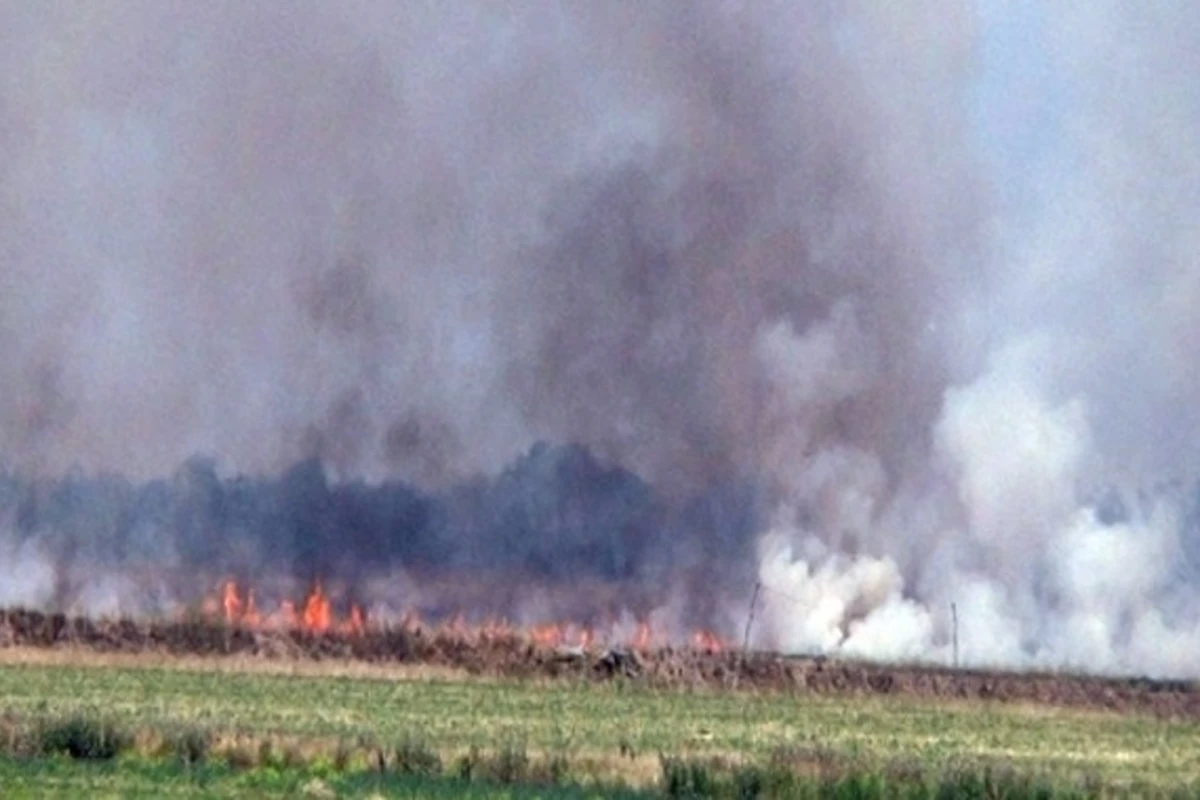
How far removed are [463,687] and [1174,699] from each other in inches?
1141

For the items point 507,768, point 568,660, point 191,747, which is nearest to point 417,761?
point 507,768

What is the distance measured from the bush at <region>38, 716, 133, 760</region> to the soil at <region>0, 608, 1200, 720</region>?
38.0 meters

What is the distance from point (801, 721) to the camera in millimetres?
70125

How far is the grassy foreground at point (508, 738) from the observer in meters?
45.0

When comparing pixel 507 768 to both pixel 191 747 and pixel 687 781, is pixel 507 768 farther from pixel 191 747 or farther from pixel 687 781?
pixel 191 747

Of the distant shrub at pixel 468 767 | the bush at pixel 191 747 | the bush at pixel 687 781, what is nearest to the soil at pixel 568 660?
the distant shrub at pixel 468 767

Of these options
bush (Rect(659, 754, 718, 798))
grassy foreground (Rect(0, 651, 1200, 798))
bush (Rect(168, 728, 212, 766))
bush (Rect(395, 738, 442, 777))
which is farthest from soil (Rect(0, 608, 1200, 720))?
bush (Rect(659, 754, 718, 798))

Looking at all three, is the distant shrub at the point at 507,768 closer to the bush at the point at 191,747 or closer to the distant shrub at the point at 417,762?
the distant shrub at the point at 417,762

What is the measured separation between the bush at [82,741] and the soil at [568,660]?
125 ft

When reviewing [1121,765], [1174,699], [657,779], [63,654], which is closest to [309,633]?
[63,654]

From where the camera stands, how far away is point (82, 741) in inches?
1889

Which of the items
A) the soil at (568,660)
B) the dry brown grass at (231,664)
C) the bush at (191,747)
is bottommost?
the bush at (191,747)

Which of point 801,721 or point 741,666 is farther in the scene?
point 741,666

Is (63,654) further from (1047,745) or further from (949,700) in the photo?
(1047,745)
